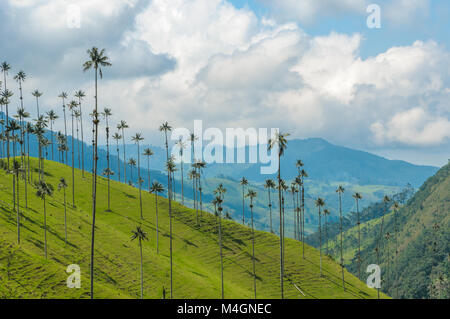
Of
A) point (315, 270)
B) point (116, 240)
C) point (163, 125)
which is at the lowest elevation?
point (315, 270)

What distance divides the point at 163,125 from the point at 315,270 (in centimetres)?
8127

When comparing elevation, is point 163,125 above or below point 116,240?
above

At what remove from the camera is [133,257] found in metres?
127

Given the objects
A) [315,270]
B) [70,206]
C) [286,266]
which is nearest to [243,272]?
[286,266]

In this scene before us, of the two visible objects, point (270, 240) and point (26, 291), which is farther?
point (270, 240)

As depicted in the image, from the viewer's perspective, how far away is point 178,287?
117250mm

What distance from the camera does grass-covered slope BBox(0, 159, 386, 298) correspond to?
9394 cm

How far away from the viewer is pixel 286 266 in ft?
516

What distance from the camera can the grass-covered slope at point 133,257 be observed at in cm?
9394
